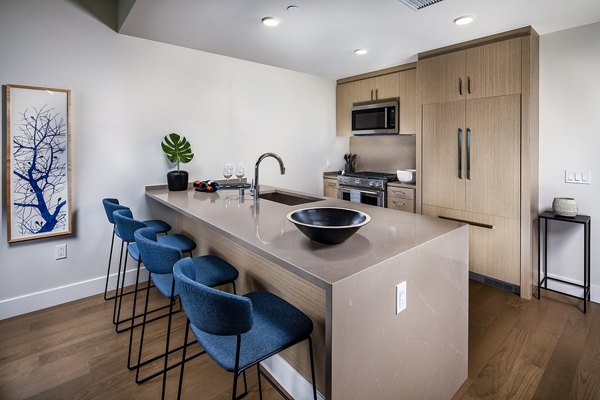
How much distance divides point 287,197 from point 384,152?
6.99ft

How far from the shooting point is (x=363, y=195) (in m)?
4.18

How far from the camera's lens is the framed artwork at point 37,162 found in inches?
96.7

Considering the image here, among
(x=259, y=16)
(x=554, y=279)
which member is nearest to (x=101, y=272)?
(x=259, y=16)

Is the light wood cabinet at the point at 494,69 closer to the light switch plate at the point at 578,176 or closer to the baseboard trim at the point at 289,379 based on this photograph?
the light switch plate at the point at 578,176

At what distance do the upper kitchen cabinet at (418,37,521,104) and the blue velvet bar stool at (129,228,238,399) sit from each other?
269 cm

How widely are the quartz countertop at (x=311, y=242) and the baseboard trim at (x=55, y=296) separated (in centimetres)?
118

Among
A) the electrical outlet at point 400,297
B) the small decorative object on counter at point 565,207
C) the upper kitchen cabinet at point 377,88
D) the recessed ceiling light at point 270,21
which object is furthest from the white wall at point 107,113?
the small decorative object on counter at point 565,207

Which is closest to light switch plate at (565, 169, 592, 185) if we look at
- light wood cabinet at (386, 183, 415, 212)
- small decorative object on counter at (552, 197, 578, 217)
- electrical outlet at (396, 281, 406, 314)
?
small decorative object on counter at (552, 197, 578, 217)

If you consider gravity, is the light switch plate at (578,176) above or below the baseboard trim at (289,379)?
above

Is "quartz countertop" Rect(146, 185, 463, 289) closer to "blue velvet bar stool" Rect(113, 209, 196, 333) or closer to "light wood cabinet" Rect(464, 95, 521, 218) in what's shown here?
"blue velvet bar stool" Rect(113, 209, 196, 333)

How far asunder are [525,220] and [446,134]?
1057 millimetres

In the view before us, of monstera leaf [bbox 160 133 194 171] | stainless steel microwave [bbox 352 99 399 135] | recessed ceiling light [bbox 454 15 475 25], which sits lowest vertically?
monstera leaf [bbox 160 133 194 171]

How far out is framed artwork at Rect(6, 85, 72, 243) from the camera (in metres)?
2.46

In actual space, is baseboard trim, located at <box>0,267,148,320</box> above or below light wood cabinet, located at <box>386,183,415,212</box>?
below
